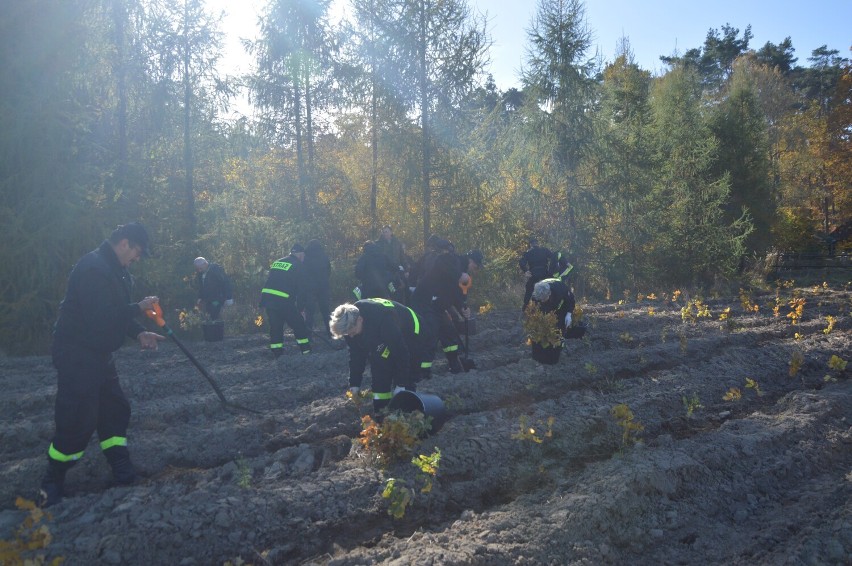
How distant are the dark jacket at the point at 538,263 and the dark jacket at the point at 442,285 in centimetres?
258

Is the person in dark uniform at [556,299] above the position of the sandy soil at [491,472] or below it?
above

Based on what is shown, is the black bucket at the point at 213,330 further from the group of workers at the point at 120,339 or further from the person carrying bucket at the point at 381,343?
the person carrying bucket at the point at 381,343

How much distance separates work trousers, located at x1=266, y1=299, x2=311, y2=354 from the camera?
990cm

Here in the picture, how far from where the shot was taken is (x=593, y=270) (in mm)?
19500

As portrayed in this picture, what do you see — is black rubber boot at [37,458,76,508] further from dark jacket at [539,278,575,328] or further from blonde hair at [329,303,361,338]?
dark jacket at [539,278,575,328]

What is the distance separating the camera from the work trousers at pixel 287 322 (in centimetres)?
990

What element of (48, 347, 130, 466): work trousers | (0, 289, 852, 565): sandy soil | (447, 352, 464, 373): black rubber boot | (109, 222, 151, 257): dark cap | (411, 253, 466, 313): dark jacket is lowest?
(0, 289, 852, 565): sandy soil

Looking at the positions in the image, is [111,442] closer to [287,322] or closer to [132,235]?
[132,235]

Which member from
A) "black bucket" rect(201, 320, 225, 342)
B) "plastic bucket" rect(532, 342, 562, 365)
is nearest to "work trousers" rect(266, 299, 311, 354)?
"black bucket" rect(201, 320, 225, 342)

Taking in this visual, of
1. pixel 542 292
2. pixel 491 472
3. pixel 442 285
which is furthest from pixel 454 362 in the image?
pixel 491 472

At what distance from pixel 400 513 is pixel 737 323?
9.75 m

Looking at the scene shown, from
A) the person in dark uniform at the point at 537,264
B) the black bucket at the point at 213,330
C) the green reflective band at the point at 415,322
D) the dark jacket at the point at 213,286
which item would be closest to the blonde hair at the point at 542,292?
the person in dark uniform at the point at 537,264

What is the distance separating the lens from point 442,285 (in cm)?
823

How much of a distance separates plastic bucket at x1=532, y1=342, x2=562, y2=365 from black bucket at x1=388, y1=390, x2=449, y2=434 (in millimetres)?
3020
